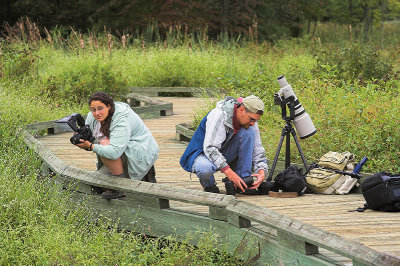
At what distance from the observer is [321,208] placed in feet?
20.1

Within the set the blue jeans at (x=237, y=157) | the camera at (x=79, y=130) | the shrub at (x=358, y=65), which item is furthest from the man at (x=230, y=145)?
the shrub at (x=358, y=65)

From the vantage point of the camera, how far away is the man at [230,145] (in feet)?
20.7

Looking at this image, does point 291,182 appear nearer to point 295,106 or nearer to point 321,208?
point 321,208

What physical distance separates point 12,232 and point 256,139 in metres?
2.45

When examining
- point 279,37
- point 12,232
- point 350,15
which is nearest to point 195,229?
point 12,232

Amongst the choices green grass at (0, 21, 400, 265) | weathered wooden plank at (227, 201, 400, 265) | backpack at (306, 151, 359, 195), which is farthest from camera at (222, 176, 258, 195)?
weathered wooden plank at (227, 201, 400, 265)

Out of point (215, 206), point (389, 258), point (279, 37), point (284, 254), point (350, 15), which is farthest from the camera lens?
point (350, 15)

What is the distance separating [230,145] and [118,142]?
1.07 m

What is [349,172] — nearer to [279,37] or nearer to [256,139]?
[256,139]

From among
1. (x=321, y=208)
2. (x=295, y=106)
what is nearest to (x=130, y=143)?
(x=295, y=106)

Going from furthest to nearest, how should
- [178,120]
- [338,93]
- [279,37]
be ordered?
[279,37]
[178,120]
[338,93]

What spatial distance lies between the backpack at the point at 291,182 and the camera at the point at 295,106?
0.49 metres

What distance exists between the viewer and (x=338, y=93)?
9055 millimetres

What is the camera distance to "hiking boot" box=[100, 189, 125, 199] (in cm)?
681
